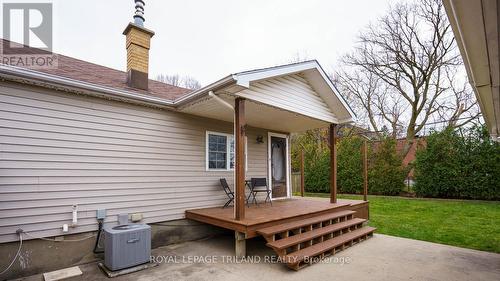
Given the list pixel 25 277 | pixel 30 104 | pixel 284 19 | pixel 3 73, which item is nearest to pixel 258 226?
pixel 25 277

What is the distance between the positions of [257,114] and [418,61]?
12.0 metres

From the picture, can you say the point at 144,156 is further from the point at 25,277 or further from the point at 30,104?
the point at 25,277

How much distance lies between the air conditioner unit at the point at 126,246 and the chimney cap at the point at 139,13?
4.54 m

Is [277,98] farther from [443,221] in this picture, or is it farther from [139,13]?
[443,221]

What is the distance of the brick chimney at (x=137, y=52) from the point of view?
18.6 ft

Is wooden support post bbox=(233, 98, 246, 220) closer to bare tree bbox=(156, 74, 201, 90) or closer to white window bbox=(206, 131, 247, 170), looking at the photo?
white window bbox=(206, 131, 247, 170)

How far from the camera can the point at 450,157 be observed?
938cm

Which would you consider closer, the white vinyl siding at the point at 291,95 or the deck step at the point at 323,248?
the deck step at the point at 323,248

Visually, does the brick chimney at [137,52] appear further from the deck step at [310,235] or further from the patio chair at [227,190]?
the deck step at [310,235]

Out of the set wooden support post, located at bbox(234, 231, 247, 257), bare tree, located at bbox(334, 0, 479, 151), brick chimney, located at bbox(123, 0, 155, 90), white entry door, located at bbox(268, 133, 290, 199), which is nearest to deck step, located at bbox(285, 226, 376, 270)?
wooden support post, located at bbox(234, 231, 247, 257)

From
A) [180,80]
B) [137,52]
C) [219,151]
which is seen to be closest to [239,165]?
[219,151]

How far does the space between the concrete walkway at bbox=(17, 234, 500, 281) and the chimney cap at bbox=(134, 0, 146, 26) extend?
501cm

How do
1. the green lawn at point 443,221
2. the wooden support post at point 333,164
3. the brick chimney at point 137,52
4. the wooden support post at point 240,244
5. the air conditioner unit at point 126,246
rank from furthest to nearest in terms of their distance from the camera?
the wooden support post at point 333,164, the brick chimney at point 137,52, the green lawn at point 443,221, the wooden support post at point 240,244, the air conditioner unit at point 126,246

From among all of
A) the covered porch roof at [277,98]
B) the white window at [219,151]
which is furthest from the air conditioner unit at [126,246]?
the covered porch roof at [277,98]
